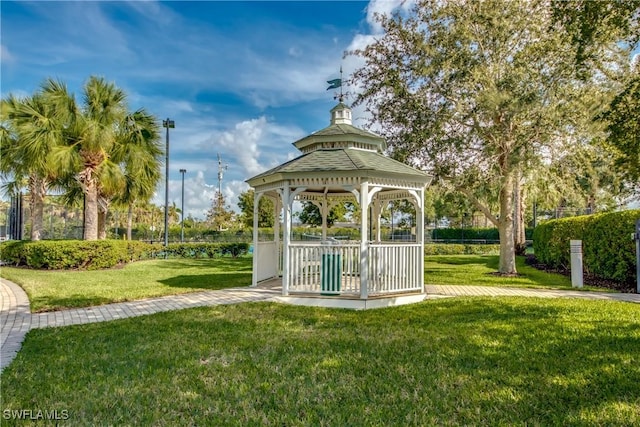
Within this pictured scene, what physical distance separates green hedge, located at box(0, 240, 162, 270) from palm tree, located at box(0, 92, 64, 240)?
1.25 m

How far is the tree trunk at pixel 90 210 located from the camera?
1523 cm

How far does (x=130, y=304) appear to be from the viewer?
7.91 meters

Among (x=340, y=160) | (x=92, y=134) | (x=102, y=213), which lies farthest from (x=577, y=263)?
(x=102, y=213)

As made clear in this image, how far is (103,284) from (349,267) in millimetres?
7209

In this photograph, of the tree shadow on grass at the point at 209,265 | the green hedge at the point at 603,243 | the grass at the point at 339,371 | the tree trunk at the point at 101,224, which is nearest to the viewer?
the grass at the point at 339,371

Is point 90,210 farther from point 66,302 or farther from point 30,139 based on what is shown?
point 66,302

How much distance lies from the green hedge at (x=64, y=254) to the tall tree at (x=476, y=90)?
11.8 metres

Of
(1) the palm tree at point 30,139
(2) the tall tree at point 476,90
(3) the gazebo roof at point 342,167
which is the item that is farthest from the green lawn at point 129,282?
(1) the palm tree at point 30,139

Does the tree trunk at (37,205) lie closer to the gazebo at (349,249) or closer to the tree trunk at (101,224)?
the tree trunk at (101,224)

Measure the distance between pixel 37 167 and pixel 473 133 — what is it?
51.2 feet

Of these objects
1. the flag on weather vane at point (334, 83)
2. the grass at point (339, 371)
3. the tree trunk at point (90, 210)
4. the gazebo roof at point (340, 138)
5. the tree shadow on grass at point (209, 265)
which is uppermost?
the flag on weather vane at point (334, 83)

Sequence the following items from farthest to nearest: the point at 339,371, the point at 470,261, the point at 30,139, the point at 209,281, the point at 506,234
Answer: the point at 470,261 → the point at 30,139 → the point at 506,234 → the point at 209,281 → the point at 339,371

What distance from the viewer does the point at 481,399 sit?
3.34m

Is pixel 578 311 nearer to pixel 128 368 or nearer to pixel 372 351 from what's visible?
pixel 372 351
